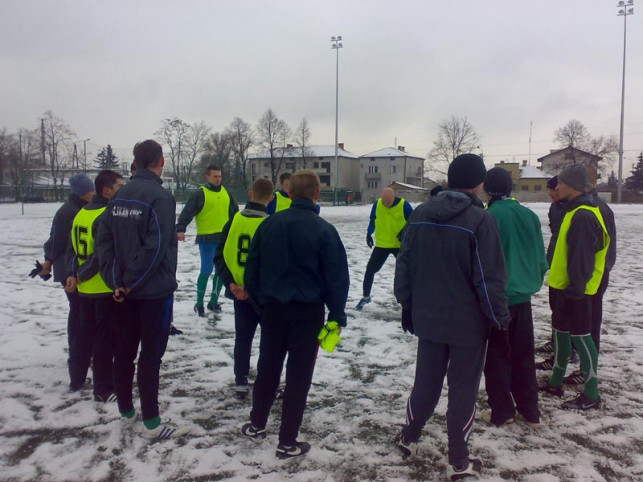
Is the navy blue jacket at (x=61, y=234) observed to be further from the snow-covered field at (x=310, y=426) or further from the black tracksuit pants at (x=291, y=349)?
the black tracksuit pants at (x=291, y=349)

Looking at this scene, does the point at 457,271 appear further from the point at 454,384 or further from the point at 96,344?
the point at 96,344

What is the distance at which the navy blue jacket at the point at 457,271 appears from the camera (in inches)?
106

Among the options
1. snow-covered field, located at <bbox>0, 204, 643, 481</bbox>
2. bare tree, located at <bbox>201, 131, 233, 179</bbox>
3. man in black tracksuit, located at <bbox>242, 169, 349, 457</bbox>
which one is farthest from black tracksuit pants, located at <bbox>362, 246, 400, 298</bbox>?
Answer: bare tree, located at <bbox>201, 131, 233, 179</bbox>

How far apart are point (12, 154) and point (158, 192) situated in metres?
85.3

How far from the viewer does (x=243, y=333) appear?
13.0 feet

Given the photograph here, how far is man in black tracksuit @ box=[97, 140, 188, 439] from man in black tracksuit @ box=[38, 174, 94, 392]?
3.20 feet

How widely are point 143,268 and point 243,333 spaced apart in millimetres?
1213

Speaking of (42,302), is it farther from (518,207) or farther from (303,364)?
(518,207)

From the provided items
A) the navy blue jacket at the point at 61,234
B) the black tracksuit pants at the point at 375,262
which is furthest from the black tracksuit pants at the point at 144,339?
the black tracksuit pants at the point at 375,262

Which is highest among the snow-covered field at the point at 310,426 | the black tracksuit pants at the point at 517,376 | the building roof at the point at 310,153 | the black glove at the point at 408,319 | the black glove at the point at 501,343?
the building roof at the point at 310,153

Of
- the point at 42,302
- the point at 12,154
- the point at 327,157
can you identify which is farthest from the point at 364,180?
the point at 42,302

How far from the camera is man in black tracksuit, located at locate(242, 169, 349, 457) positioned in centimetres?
296

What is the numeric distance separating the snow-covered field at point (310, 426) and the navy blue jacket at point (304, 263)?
103 cm

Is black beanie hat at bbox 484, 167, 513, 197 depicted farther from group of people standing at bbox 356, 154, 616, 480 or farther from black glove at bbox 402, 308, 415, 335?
black glove at bbox 402, 308, 415, 335
